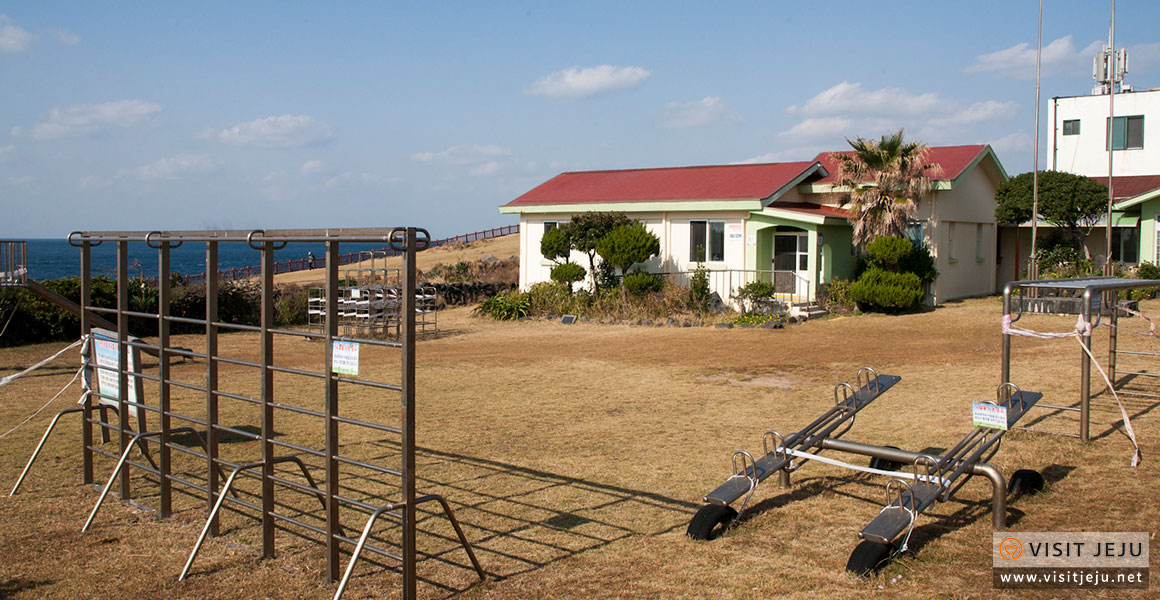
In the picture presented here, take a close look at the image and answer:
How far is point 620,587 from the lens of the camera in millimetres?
5152

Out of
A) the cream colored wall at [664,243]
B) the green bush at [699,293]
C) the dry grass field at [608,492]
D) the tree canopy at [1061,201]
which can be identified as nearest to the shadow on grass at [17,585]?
the dry grass field at [608,492]

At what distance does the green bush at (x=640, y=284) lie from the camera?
23062mm

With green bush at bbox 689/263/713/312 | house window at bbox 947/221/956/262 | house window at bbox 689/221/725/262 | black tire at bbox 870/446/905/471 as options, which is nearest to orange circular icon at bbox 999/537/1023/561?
black tire at bbox 870/446/905/471

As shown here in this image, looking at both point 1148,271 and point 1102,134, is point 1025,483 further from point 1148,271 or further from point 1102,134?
point 1102,134

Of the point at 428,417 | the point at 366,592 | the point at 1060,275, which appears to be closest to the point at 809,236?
the point at 1060,275

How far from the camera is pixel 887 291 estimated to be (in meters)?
21.5

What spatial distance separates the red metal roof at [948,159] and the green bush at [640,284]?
20.1 feet

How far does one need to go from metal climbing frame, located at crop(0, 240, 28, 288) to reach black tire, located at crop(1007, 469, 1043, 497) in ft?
48.2

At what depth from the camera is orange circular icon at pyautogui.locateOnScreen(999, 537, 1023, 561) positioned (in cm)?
551

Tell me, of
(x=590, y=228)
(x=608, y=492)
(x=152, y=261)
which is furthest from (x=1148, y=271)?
(x=152, y=261)

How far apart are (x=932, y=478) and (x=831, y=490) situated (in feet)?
4.29

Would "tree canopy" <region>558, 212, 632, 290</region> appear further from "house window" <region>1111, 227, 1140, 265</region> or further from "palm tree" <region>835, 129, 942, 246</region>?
"house window" <region>1111, 227, 1140, 265</region>

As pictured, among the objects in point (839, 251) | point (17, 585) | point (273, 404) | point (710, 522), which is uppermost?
point (839, 251)

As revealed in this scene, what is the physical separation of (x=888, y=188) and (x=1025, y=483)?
56.8ft
